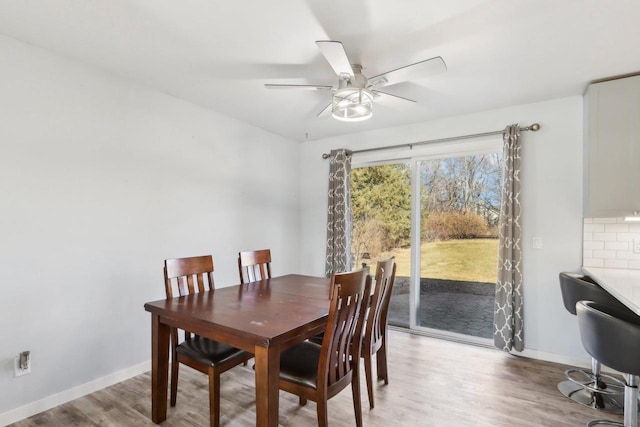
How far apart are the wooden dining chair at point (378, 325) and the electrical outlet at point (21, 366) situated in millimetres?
2216

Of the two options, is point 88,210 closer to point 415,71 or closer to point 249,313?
point 249,313

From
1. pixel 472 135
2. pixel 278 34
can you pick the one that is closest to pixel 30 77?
pixel 278 34

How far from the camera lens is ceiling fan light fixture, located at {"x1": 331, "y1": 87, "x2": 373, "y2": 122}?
7.13ft

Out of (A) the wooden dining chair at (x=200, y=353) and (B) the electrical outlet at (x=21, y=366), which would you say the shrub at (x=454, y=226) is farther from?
(B) the electrical outlet at (x=21, y=366)

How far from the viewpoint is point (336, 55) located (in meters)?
1.83

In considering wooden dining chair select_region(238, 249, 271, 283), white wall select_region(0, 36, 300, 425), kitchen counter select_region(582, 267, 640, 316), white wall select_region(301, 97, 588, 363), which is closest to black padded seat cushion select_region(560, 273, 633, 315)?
kitchen counter select_region(582, 267, 640, 316)

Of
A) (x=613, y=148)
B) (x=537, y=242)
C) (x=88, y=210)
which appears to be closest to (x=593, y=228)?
(x=537, y=242)

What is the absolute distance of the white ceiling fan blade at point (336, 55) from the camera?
1.70 meters

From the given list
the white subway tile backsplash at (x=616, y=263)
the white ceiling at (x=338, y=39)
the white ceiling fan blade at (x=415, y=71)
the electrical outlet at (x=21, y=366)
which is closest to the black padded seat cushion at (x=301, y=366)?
the electrical outlet at (x=21, y=366)

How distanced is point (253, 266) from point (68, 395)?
1566 mm

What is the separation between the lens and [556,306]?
2.96 meters

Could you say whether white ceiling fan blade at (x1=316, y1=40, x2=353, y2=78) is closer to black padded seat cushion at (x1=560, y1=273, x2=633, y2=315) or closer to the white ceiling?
the white ceiling

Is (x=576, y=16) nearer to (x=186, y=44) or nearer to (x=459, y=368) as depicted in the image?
(x=186, y=44)

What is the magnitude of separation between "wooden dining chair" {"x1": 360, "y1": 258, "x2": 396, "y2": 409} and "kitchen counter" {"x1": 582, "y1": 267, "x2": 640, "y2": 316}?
4.12 ft
